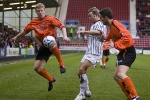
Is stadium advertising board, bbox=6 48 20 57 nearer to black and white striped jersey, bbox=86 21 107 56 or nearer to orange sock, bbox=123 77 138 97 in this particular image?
black and white striped jersey, bbox=86 21 107 56

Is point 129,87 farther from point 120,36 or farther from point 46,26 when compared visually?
point 46,26

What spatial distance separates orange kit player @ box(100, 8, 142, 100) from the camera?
24.4ft

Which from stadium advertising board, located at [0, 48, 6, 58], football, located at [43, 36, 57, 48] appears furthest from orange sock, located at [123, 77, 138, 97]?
stadium advertising board, located at [0, 48, 6, 58]

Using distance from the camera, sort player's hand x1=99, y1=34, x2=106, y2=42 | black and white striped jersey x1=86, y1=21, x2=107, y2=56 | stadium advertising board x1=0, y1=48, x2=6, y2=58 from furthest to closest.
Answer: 1. stadium advertising board x1=0, y1=48, x2=6, y2=58
2. black and white striped jersey x1=86, y1=21, x2=107, y2=56
3. player's hand x1=99, y1=34, x2=106, y2=42

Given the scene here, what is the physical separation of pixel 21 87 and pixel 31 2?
37697 millimetres

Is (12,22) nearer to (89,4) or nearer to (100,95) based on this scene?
(89,4)

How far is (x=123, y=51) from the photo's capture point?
761 centimetres

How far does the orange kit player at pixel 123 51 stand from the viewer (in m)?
7.43

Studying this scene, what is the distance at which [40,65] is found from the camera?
368 inches

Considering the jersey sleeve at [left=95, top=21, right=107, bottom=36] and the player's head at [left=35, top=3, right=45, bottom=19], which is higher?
the player's head at [left=35, top=3, right=45, bottom=19]

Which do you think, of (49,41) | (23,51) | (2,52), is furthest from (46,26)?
(23,51)

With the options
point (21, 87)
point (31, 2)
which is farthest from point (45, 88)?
point (31, 2)

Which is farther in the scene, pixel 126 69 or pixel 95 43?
pixel 95 43

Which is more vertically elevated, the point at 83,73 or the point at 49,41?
the point at 49,41
